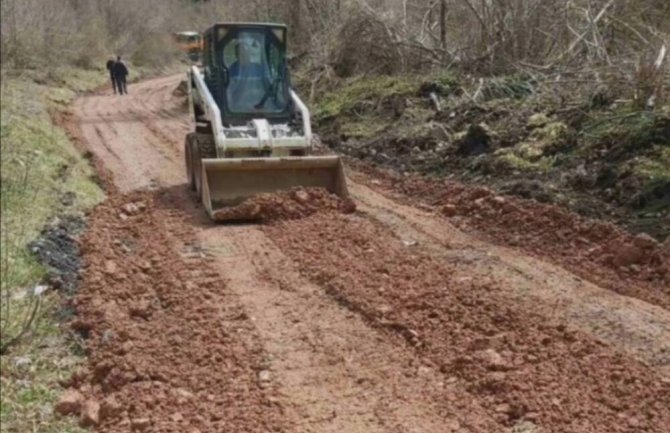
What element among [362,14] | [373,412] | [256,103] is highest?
[362,14]

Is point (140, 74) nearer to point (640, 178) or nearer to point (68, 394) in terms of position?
point (640, 178)

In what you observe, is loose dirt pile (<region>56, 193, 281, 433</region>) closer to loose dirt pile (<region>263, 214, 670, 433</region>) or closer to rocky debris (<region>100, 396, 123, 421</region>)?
rocky debris (<region>100, 396, 123, 421</region>)

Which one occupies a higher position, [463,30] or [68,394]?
[463,30]

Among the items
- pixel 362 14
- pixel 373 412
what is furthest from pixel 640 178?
pixel 362 14

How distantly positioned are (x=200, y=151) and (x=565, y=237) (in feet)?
15.9

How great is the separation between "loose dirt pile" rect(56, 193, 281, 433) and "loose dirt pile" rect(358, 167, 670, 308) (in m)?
3.07

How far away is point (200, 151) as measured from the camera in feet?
33.6

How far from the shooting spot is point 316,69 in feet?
69.4

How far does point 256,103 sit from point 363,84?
27.0ft

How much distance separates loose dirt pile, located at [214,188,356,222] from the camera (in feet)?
29.2

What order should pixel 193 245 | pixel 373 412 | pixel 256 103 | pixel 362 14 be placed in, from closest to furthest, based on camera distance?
pixel 373 412 → pixel 193 245 → pixel 256 103 → pixel 362 14

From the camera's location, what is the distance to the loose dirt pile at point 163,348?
4484mm

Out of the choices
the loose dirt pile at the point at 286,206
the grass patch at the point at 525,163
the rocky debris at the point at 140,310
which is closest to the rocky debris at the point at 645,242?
the grass patch at the point at 525,163

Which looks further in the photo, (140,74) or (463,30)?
(140,74)
